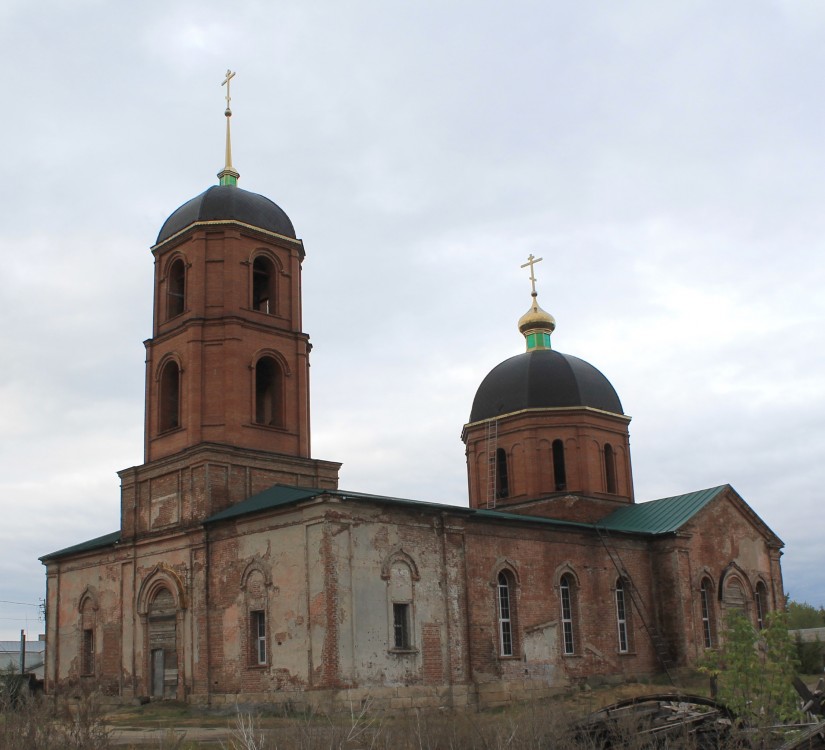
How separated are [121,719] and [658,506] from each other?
18.0 metres

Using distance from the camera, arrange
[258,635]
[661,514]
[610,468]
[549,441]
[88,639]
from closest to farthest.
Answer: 1. [258,635]
2. [88,639]
3. [661,514]
4. [549,441]
5. [610,468]

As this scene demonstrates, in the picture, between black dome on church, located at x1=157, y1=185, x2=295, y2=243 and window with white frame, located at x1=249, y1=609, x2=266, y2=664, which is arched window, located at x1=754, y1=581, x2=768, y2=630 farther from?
black dome on church, located at x1=157, y1=185, x2=295, y2=243

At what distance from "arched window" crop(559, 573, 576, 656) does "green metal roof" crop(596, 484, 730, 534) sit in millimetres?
2796

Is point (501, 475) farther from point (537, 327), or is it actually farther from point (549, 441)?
point (537, 327)

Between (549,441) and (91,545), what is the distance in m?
15.0

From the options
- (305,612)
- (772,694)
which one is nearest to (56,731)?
(772,694)

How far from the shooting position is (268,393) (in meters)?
26.5

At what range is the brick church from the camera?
21109 mm

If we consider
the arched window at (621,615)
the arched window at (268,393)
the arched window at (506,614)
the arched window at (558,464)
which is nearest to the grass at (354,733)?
the arched window at (506,614)

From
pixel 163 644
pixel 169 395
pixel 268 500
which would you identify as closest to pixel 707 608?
pixel 268 500

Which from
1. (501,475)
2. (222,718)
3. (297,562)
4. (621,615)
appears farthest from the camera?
(501,475)

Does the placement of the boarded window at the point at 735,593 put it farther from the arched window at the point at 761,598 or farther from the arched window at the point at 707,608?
the arched window at the point at 761,598

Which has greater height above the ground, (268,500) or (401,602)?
(268,500)

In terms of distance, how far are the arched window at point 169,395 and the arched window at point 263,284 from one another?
2.78m
